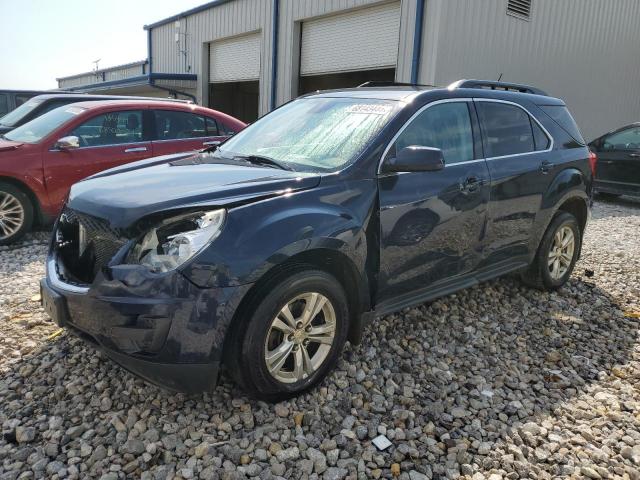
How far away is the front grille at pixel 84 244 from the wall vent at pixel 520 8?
36.9 feet

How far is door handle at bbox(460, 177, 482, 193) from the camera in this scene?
3506 millimetres

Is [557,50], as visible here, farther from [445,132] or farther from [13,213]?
[13,213]

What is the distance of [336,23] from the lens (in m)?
12.9

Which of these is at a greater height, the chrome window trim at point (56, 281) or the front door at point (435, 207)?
the front door at point (435, 207)

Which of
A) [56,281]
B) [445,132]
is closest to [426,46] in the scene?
[445,132]

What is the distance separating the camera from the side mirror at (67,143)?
226 inches

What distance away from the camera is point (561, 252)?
4773 mm

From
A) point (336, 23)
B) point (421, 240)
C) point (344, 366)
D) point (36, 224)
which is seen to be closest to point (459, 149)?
point (421, 240)

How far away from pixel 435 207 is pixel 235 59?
15.0 metres

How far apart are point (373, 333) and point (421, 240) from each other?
843 mm

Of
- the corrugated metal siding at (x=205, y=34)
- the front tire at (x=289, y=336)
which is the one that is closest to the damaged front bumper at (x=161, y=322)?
the front tire at (x=289, y=336)

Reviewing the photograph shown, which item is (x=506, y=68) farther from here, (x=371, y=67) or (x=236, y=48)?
(x=236, y=48)

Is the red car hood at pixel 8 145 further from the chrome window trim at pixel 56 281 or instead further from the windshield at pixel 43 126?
the chrome window trim at pixel 56 281

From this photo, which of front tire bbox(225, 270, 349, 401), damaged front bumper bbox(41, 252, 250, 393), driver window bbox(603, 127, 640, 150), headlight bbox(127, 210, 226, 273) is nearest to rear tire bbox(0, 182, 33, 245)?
damaged front bumper bbox(41, 252, 250, 393)
